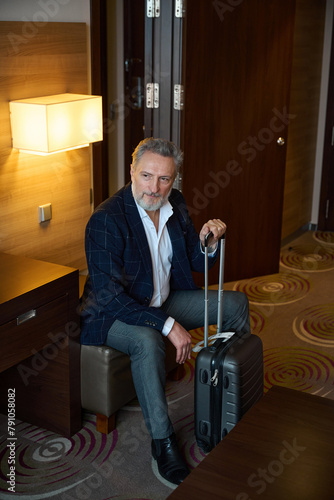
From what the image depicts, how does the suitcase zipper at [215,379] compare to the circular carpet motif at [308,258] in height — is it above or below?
above

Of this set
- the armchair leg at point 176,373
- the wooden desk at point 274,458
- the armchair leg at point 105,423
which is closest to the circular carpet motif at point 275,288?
the armchair leg at point 176,373

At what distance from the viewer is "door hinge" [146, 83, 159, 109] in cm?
343

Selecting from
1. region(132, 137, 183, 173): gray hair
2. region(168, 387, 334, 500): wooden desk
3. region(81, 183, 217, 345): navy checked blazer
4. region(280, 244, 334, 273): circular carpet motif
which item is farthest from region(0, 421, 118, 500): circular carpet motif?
region(280, 244, 334, 273): circular carpet motif

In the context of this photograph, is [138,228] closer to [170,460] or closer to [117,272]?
[117,272]

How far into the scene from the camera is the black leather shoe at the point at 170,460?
224 centimetres

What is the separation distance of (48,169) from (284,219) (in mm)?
2470

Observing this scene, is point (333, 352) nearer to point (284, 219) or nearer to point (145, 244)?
point (145, 244)

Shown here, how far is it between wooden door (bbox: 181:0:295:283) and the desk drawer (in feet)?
4.89

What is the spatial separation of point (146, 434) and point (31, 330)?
2.28 ft

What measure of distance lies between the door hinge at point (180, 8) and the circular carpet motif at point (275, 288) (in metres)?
1.74

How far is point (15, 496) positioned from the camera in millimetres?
2174

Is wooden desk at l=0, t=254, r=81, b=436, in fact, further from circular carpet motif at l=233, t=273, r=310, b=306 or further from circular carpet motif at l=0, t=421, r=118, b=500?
circular carpet motif at l=233, t=273, r=310, b=306

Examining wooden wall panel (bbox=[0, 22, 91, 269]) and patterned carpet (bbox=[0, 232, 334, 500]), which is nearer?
patterned carpet (bbox=[0, 232, 334, 500])

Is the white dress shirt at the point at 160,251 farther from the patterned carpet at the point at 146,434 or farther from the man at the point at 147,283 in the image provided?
the patterned carpet at the point at 146,434
